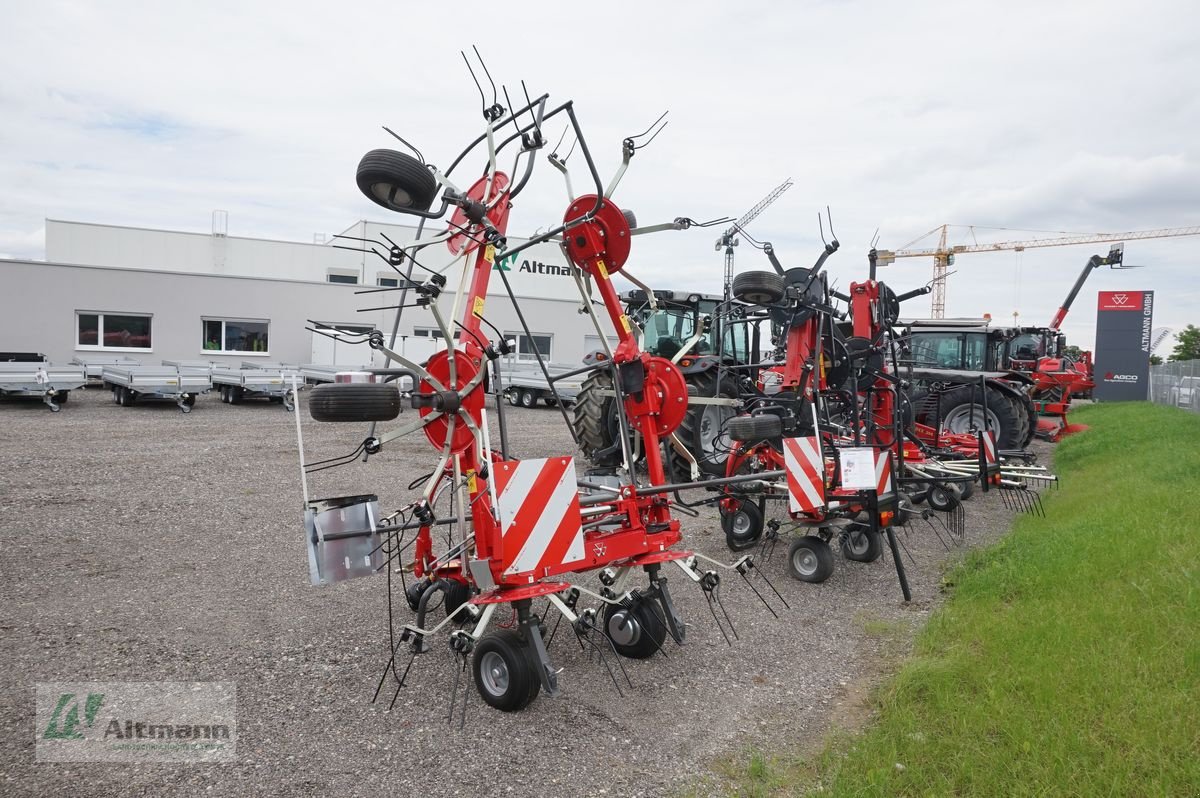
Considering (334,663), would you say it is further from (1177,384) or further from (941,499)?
(1177,384)

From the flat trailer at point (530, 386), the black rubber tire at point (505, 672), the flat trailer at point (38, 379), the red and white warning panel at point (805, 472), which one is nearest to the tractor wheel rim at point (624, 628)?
the black rubber tire at point (505, 672)

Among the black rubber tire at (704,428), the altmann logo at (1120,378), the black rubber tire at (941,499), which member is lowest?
the black rubber tire at (941,499)

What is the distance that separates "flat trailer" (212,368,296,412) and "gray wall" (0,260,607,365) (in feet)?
8.20

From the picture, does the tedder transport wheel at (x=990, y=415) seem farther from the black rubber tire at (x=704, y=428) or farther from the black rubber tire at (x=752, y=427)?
the black rubber tire at (x=752, y=427)

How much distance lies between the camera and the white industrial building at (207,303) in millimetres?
18656

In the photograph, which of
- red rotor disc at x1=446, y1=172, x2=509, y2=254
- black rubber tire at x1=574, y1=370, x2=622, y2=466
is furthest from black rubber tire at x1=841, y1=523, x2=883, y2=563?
black rubber tire at x1=574, y1=370, x2=622, y2=466

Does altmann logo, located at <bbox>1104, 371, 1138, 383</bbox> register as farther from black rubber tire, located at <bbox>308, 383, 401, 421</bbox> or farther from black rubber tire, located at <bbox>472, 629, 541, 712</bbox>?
black rubber tire, located at <bbox>308, 383, 401, 421</bbox>

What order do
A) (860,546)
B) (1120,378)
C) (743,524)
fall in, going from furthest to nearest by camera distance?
(1120,378) < (743,524) < (860,546)

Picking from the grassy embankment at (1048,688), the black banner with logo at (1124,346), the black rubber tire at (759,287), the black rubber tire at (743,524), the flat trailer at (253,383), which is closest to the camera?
the grassy embankment at (1048,688)

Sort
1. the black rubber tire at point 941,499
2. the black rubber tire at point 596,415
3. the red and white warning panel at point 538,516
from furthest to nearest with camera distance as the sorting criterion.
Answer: the black rubber tire at point 596,415
the black rubber tire at point 941,499
the red and white warning panel at point 538,516

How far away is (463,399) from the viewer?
3.82 meters

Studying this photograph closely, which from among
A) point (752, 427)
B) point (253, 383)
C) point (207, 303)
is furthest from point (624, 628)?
point (207, 303)

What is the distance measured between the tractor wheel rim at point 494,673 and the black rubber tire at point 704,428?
509 centimetres

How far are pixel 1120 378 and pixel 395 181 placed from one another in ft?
89.8
